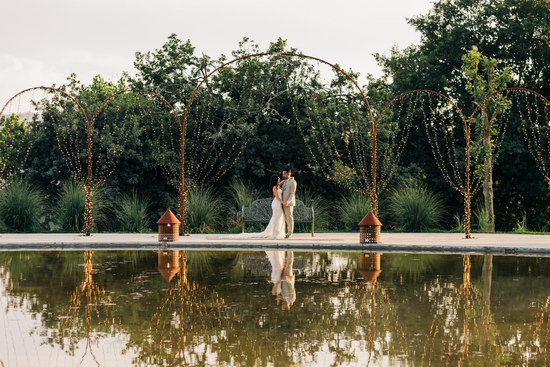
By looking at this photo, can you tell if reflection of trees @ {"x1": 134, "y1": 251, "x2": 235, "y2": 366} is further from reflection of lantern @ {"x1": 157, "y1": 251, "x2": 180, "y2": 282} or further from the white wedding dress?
the white wedding dress

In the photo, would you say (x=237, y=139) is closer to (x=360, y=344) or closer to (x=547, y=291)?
(x=547, y=291)

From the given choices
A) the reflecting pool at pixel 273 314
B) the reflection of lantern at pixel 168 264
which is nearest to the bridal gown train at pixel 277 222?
the reflection of lantern at pixel 168 264

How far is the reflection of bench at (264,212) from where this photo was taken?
2519cm

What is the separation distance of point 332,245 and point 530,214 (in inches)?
719

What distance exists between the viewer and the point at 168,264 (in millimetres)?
16234

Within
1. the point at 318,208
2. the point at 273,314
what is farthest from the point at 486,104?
the point at 273,314

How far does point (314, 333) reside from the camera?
846cm

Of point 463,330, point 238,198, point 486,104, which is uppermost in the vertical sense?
point 486,104

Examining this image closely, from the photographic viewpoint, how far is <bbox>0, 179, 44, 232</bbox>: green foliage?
87.3ft

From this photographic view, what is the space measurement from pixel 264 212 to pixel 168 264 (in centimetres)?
953

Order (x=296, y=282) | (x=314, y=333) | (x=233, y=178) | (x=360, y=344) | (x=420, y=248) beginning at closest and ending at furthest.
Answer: (x=360, y=344) → (x=314, y=333) → (x=296, y=282) → (x=420, y=248) → (x=233, y=178)

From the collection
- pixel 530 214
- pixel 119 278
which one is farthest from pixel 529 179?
pixel 119 278

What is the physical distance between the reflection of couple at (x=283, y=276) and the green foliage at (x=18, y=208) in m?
10.6

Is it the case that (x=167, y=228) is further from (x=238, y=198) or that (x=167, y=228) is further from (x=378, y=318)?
(x=378, y=318)
